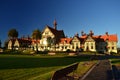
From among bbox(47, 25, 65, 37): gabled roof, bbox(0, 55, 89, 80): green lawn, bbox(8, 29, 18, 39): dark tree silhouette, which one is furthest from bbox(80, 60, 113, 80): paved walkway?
bbox(8, 29, 18, 39): dark tree silhouette

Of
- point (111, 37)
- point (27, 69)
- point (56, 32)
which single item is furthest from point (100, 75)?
point (56, 32)

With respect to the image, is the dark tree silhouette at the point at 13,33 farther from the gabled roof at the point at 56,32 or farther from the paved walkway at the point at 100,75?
the paved walkway at the point at 100,75

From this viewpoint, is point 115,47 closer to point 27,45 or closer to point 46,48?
point 46,48

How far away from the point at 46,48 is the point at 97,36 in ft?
93.8

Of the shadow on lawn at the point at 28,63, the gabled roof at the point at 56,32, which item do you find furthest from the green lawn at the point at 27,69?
the gabled roof at the point at 56,32

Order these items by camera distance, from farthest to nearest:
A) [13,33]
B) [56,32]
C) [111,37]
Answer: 1. [13,33]
2. [56,32]
3. [111,37]

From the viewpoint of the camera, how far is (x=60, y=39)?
369ft

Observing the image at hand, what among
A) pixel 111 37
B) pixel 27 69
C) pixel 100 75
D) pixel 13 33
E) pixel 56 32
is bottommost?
pixel 100 75

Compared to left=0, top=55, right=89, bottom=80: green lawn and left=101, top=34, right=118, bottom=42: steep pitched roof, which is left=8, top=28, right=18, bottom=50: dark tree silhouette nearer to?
left=101, top=34, right=118, bottom=42: steep pitched roof

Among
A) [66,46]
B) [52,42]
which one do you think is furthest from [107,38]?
[52,42]

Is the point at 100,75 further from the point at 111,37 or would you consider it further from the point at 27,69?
the point at 111,37

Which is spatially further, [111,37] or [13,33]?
[13,33]

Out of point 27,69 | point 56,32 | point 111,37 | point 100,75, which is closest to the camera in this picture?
point 100,75

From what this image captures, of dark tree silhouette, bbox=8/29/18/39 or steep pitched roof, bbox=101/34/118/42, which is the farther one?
dark tree silhouette, bbox=8/29/18/39
